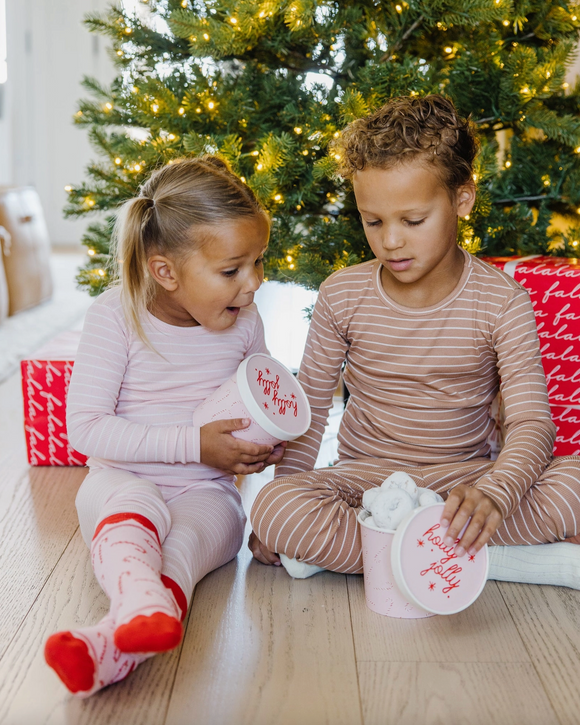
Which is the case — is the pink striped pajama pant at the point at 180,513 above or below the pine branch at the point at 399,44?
below

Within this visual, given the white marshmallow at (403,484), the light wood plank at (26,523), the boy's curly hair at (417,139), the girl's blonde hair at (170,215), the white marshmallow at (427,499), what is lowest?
the light wood plank at (26,523)

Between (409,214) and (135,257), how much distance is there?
40 centimetres

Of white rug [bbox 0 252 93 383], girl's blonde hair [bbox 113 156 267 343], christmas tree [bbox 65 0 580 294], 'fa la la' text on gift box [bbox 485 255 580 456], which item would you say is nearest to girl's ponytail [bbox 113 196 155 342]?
girl's blonde hair [bbox 113 156 267 343]

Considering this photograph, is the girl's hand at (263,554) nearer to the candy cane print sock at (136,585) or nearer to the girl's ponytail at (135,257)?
the candy cane print sock at (136,585)

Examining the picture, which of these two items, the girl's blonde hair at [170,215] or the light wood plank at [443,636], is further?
the girl's blonde hair at [170,215]

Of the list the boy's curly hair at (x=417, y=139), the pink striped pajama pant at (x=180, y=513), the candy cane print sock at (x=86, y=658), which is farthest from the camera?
the boy's curly hair at (x=417, y=139)

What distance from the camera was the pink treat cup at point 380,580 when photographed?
3.03 feet

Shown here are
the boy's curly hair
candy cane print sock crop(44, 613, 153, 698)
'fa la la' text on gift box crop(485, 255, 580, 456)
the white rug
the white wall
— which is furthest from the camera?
the white wall

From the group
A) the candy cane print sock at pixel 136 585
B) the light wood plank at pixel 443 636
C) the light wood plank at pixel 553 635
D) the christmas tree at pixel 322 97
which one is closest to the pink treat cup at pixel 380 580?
the light wood plank at pixel 443 636

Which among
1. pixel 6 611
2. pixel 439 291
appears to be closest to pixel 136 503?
pixel 6 611

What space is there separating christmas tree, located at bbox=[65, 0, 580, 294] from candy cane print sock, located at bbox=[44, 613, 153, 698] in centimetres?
80

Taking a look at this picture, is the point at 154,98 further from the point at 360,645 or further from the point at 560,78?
the point at 360,645

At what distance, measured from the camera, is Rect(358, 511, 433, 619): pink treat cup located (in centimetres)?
92

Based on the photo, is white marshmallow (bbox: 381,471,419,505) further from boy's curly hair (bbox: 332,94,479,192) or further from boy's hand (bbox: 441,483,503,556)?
boy's curly hair (bbox: 332,94,479,192)
